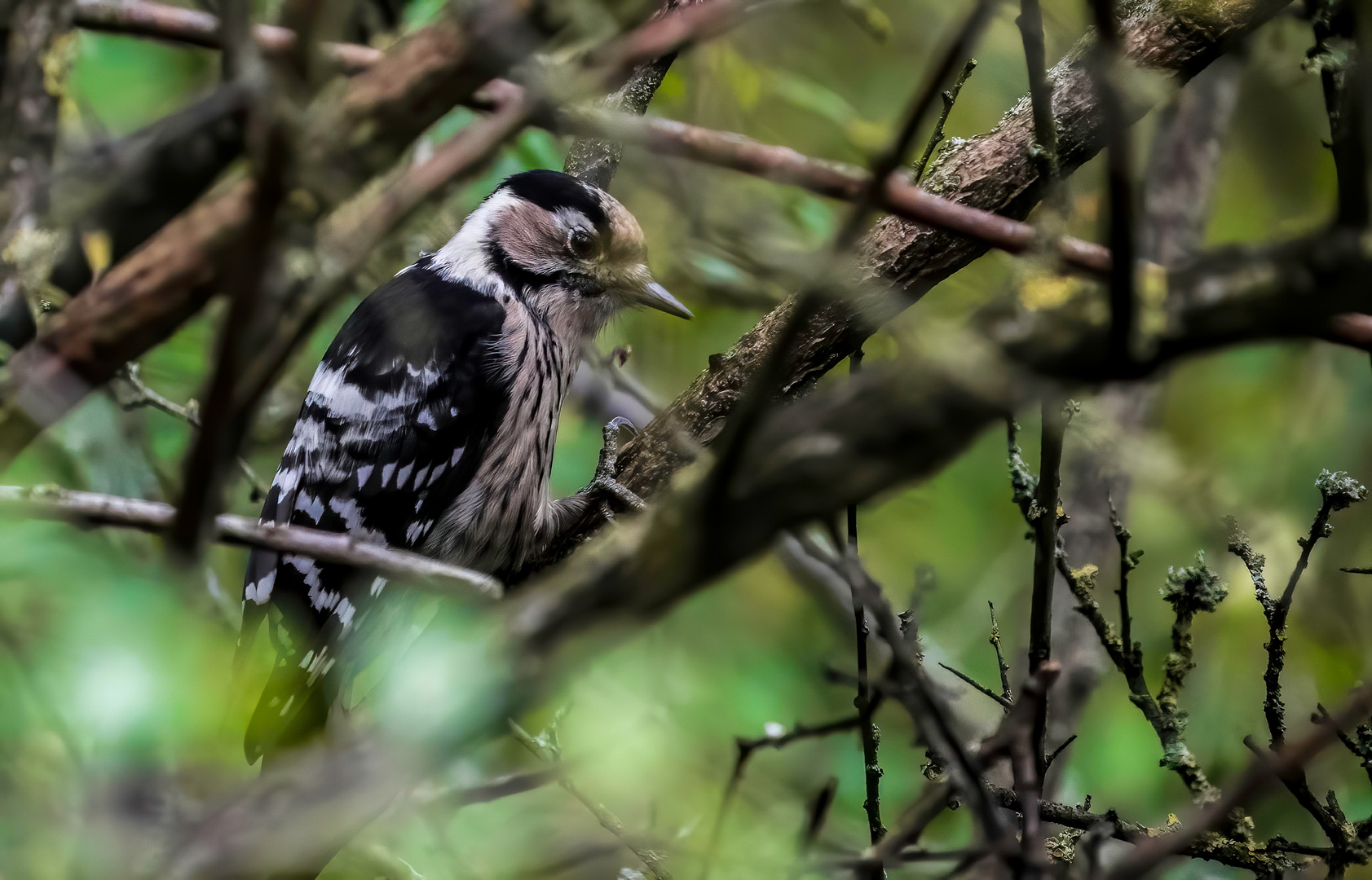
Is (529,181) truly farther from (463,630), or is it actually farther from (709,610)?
(463,630)

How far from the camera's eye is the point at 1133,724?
331cm

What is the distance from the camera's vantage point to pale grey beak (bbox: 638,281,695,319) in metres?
3.40

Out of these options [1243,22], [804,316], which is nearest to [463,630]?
[804,316]

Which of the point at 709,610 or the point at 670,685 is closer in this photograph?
the point at 670,685

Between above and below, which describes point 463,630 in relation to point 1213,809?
above

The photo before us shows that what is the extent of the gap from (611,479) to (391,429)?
2.20 ft

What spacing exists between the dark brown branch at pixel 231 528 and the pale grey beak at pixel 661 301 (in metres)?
1.96

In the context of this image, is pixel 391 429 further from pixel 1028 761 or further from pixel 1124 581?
pixel 1028 761

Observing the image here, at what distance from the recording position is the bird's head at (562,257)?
11.2ft

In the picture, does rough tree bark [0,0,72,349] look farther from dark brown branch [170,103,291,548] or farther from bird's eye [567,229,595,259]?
bird's eye [567,229,595,259]

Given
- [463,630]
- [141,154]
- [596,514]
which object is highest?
[596,514]

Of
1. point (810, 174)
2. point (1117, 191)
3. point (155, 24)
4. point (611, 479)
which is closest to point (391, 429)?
point (611, 479)

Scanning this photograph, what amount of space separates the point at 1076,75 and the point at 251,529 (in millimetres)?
1811

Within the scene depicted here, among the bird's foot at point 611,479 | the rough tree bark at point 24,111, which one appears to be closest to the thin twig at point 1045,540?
the bird's foot at point 611,479
